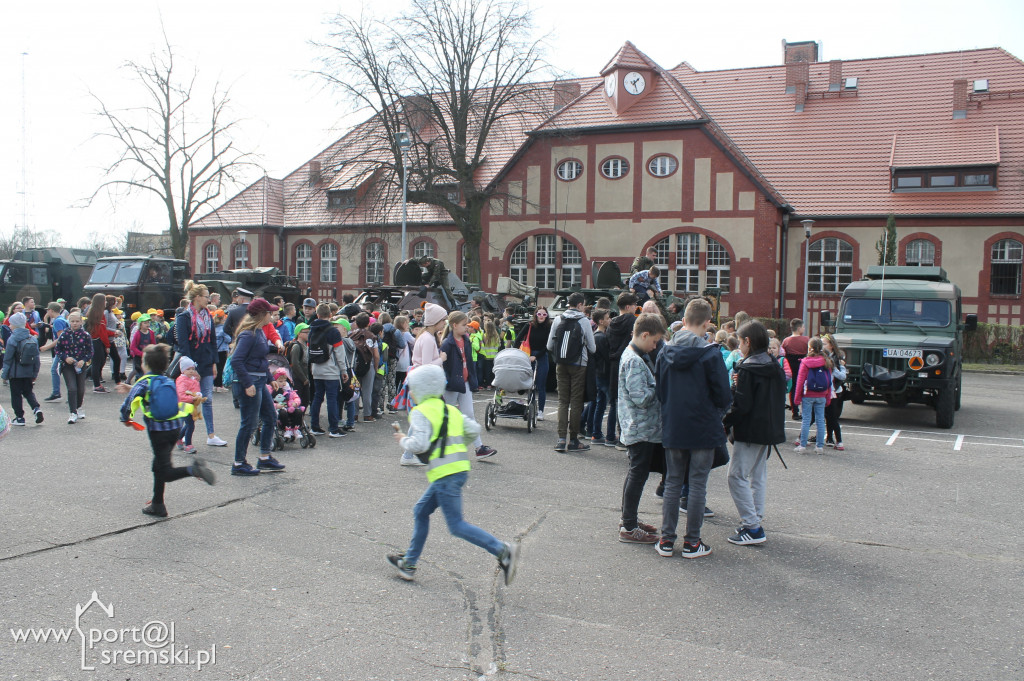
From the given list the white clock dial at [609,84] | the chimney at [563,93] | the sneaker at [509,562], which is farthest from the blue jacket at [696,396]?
the white clock dial at [609,84]

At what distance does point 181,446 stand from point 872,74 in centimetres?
3757

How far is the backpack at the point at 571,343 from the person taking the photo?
32.6ft

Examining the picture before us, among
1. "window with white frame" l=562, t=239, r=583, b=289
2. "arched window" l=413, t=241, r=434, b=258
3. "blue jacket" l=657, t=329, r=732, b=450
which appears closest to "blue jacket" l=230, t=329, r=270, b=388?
"blue jacket" l=657, t=329, r=732, b=450

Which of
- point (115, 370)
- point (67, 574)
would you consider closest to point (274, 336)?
point (67, 574)

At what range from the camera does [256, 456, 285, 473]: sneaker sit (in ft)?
27.7

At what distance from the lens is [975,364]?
26.8 m

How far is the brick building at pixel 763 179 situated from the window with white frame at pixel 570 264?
0.09m

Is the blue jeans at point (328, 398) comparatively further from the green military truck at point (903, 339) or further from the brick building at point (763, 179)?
the brick building at point (763, 179)

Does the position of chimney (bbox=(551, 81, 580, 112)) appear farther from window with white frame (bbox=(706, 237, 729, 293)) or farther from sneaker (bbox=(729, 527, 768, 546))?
sneaker (bbox=(729, 527, 768, 546))

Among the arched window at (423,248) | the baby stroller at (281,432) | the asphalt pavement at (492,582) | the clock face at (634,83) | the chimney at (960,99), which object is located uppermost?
the clock face at (634,83)

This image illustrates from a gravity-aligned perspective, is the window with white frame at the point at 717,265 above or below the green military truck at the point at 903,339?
above

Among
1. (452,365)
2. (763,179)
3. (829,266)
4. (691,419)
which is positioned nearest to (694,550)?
(691,419)

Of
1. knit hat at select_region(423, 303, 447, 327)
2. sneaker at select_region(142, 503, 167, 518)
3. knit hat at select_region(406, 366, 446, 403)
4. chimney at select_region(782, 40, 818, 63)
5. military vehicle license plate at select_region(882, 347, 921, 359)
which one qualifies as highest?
chimney at select_region(782, 40, 818, 63)

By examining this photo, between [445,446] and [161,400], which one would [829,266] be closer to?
[161,400]
